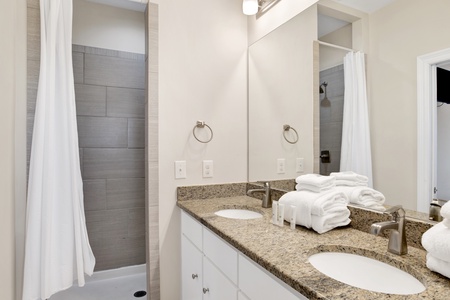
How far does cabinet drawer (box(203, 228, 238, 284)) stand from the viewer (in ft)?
3.66

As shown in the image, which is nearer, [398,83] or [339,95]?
[398,83]

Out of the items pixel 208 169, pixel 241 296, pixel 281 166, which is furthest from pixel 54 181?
pixel 281 166

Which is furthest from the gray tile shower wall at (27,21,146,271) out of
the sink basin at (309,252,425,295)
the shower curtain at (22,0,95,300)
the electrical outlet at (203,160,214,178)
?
the sink basin at (309,252,425,295)

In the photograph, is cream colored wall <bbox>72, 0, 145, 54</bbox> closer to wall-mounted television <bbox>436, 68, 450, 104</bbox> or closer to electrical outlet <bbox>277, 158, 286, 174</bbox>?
electrical outlet <bbox>277, 158, 286, 174</bbox>

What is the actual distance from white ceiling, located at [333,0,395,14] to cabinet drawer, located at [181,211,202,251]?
1.39 metres

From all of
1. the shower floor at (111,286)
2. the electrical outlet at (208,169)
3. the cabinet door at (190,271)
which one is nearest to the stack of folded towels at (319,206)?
the cabinet door at (190,271)

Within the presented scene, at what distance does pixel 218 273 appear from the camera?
1250mm

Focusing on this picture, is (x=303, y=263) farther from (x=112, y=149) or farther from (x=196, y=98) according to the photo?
(x=112, y=149)

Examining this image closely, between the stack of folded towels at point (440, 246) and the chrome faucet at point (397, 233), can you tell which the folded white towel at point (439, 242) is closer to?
the stack of folded towels at point (440, 246)

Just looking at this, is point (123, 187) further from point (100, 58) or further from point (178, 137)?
point (100, 58)

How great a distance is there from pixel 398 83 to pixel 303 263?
0.86 m

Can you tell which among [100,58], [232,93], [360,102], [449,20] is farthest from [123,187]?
[449,20]

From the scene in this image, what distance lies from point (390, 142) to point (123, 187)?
2.25 meters

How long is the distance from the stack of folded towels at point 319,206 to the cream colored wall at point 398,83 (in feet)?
0.66
